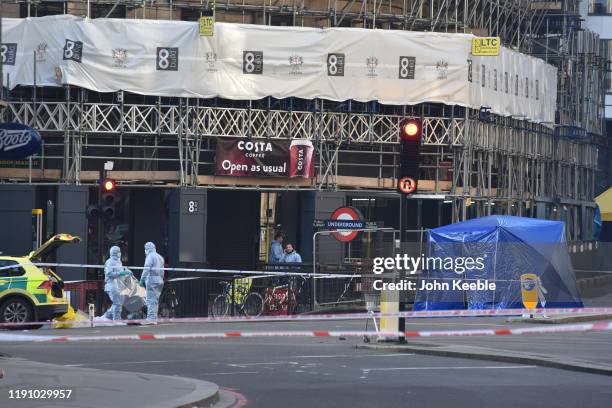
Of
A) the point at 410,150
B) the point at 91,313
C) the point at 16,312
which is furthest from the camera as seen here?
the point at 91,313

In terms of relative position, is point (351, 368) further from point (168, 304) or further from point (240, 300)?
point (240, 300)

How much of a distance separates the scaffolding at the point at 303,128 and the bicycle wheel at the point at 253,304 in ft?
33.2

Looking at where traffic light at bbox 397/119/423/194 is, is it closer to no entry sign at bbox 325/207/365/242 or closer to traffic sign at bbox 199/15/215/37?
no entry sign at bbox 325/207/365/242

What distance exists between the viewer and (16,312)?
28781mm

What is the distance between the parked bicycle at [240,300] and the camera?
33.3 metres

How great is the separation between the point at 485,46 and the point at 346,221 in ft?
33.2

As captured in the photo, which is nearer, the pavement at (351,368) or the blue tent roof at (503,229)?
the pavement at (351,368)

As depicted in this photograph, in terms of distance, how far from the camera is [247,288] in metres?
33.8

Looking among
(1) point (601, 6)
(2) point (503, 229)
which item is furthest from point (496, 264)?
(1) point (601, 6)

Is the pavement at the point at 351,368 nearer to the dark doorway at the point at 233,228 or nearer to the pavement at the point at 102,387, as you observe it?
the pavement at the point at 102,387

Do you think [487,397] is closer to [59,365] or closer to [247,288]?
[59,365]

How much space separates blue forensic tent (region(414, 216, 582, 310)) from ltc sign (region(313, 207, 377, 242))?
316 cm

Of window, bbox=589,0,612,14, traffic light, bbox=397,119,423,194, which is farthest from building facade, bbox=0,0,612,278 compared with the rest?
window, bbox=589,0,612,14

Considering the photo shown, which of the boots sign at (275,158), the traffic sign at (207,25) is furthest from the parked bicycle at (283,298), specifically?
the traffic sign at (207,25)
